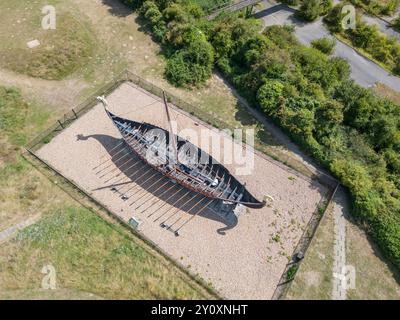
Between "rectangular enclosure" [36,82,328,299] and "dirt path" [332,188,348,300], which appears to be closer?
"dirt path" [332,188,348,300]

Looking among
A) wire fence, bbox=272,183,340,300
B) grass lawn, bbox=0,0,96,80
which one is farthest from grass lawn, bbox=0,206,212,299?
grass lawn, bbox=0,0,96,80

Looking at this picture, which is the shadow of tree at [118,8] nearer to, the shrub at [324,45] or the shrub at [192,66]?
the shrub at [192,66]

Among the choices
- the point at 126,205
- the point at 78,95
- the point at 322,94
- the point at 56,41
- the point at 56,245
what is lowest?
the point at 56,245

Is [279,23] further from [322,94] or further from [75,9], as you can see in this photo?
[75,9]

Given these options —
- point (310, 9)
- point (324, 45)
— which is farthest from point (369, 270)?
point (310, 9)

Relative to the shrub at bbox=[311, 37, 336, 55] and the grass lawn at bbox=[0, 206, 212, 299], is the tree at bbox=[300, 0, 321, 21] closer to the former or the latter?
the shrub at bbox=[311, 37, 336, 55]

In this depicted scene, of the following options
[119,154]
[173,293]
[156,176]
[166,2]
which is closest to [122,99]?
[119,154]
